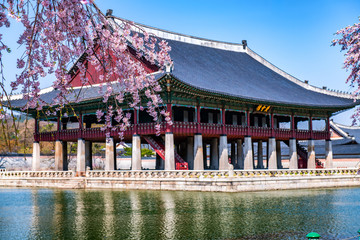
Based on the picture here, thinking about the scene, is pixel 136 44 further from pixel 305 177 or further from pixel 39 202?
pixel 305 177

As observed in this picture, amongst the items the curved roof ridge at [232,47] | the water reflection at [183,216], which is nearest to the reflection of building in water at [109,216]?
the water reflection at [183,216]

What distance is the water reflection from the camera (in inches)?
585

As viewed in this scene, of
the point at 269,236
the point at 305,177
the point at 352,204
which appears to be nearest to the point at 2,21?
the point at 269,236

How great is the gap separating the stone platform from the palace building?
2.64 m

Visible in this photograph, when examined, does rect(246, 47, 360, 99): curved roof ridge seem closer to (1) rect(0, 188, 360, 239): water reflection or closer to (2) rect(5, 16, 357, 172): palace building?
(2) rect(5, 16, 357, 172): palace building

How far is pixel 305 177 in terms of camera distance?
31.8m

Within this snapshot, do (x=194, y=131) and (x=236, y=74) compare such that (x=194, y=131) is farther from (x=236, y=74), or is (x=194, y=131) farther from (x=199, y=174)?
(x=236, y=74)

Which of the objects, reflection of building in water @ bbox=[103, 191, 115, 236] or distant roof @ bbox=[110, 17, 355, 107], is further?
distant roof @ bbox=[110, 17, 355, 107]

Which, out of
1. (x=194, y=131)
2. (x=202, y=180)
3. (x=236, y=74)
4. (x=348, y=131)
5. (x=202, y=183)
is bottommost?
(x=202, y=183)

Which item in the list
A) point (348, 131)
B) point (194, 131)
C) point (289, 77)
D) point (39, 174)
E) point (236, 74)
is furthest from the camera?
point (348, 131)

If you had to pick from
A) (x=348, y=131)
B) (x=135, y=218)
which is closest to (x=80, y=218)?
(x=135, y=218)

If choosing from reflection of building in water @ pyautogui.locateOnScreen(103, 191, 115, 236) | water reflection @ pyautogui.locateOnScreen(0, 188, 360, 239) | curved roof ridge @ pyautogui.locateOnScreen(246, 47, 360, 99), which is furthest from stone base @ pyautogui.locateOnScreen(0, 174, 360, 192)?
curved roof ridge @ pyautogui.locateOnScreen(246, 47, 360, 99)

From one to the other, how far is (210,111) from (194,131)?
5.58m

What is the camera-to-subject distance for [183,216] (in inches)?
720
